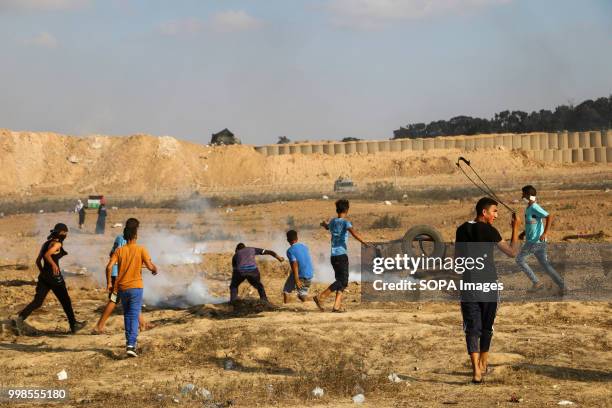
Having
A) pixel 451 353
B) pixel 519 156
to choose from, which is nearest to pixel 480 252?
pixel 451 353

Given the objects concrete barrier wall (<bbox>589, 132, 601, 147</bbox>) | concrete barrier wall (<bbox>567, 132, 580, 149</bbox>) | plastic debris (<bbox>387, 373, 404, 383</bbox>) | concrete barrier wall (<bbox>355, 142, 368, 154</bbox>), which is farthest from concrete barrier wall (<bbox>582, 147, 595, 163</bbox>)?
plastic debris (<bbox>387, 373, 404, 383</bbox>)

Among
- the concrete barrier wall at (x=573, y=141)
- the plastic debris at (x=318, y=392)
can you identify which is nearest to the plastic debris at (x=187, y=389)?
the plastic debris at (x=318, y=392)

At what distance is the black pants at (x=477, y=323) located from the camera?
873cm

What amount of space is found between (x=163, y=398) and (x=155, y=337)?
8.67 ft

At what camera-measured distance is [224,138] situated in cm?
8988

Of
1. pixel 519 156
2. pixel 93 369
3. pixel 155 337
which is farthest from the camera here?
pixel 519 156

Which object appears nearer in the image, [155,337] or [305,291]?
[155,337]

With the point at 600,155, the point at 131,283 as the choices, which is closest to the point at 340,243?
the point at 131,283

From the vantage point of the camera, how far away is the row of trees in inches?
3627

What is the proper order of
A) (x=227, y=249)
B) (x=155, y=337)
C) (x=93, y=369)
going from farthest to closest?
(x=227, y=249)
(x=155, y=337)
(x=93, y=369)

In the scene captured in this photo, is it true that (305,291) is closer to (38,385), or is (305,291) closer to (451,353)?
(451,353)

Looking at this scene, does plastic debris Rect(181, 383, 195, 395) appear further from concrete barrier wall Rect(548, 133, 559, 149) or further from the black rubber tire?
concrete barrier wall Rect(548, 133, 559, 149)

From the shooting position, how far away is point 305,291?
43.7ft

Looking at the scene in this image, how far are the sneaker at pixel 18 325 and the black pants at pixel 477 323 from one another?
6.23 meters
